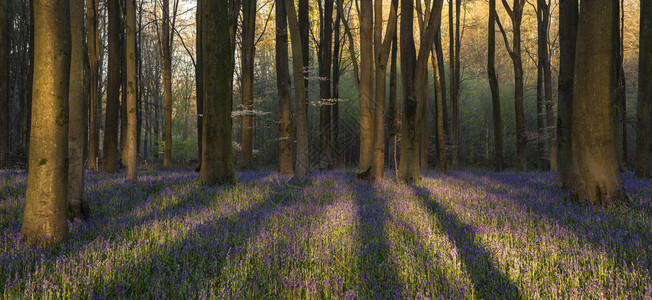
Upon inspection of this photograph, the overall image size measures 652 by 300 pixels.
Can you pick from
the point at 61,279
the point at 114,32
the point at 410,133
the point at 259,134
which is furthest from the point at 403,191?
the point at 259,134

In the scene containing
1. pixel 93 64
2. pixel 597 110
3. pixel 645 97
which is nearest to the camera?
pixel 597 110

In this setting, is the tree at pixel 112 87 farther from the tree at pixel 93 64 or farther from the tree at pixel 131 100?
the tree at pixel 131 100

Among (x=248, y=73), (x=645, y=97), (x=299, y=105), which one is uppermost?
(x=248, y=73)

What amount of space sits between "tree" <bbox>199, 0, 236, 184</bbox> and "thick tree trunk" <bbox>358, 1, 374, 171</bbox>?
377cm

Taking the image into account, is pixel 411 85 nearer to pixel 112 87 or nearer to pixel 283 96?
pixel 283 96

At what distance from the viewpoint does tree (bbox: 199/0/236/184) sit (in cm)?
777

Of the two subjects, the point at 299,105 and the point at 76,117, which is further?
the point at 299,105

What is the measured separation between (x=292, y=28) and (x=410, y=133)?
4.35 m

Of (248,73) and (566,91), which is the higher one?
(248,73)

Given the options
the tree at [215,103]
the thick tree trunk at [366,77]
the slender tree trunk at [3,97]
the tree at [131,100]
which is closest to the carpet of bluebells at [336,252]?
the tree at [215,103]

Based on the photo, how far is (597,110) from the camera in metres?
5.46

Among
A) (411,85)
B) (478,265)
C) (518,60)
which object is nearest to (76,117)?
(478,265)

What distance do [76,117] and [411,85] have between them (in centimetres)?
754

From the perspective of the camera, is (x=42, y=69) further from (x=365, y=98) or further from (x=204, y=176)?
(x=365, y=98)
